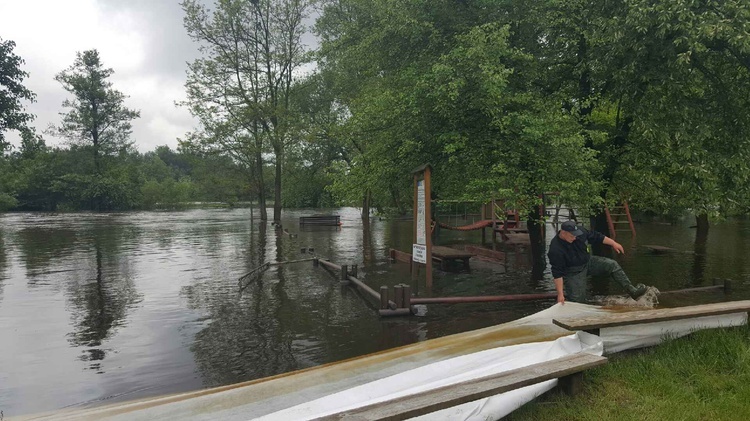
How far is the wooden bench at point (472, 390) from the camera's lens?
3402 mm

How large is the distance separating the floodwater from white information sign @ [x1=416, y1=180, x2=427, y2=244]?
1493 millimetres

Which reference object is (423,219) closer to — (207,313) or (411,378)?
(207,313)

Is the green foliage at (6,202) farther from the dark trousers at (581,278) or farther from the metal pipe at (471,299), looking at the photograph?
the dark trousers at (581,278)

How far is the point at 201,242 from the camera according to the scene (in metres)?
23.8

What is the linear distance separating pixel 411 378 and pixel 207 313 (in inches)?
247

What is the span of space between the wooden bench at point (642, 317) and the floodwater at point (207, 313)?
3063 millimetres

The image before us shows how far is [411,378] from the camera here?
14.7 feet

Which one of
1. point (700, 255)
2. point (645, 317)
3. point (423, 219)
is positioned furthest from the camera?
point (700, 255)

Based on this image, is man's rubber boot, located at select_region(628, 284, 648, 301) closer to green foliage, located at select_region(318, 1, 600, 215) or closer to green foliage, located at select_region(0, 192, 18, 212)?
green foliage, located at select_region(318, 1, 600, 215)

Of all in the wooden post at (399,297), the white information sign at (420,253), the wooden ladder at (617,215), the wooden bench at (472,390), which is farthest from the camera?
the wooden ladder at (617,215)

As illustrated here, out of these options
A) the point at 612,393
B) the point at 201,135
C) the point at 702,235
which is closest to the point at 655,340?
the point at 612,393

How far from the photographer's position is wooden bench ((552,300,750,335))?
4922mm

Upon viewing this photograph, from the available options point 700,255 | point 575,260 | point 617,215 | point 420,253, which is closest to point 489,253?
point 420,253

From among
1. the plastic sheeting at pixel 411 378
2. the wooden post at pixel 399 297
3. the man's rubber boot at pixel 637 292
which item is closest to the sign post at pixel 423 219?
the wooden post at pixel 399 297
